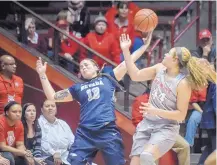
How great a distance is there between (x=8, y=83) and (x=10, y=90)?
0.11 metres

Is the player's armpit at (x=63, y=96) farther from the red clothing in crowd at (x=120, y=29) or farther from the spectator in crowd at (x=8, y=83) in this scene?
the red clothing in crowd at (x=120, y=29)

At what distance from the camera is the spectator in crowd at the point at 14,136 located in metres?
9.89

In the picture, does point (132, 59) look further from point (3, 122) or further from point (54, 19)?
point (54, 19)

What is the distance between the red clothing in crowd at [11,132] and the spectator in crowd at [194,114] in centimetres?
238

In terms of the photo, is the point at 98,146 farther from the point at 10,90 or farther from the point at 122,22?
the point at 122,22

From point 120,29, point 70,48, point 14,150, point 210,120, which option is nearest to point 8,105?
point 14,150

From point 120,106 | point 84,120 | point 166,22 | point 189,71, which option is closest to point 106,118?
point 84,120

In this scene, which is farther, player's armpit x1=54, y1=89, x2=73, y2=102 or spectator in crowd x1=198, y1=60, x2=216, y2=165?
spectator in crowd x1=198, y1=60, x2=216, y2=165

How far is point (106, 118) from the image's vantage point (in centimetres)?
941

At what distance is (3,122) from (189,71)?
258 cm

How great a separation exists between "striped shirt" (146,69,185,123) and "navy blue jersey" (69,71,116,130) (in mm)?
688

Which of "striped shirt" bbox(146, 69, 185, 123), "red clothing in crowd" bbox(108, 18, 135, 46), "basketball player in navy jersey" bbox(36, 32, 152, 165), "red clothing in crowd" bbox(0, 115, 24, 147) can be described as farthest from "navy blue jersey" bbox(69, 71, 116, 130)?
"red clothing in crowd" bbox(108, 18, 135, 46)

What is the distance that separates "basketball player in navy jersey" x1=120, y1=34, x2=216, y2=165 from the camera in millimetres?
8711

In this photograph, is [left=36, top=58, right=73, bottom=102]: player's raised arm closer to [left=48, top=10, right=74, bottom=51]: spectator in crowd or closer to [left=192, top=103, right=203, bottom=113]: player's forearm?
[left=192, top=103, right=203, bottom=113]: player's forearm
